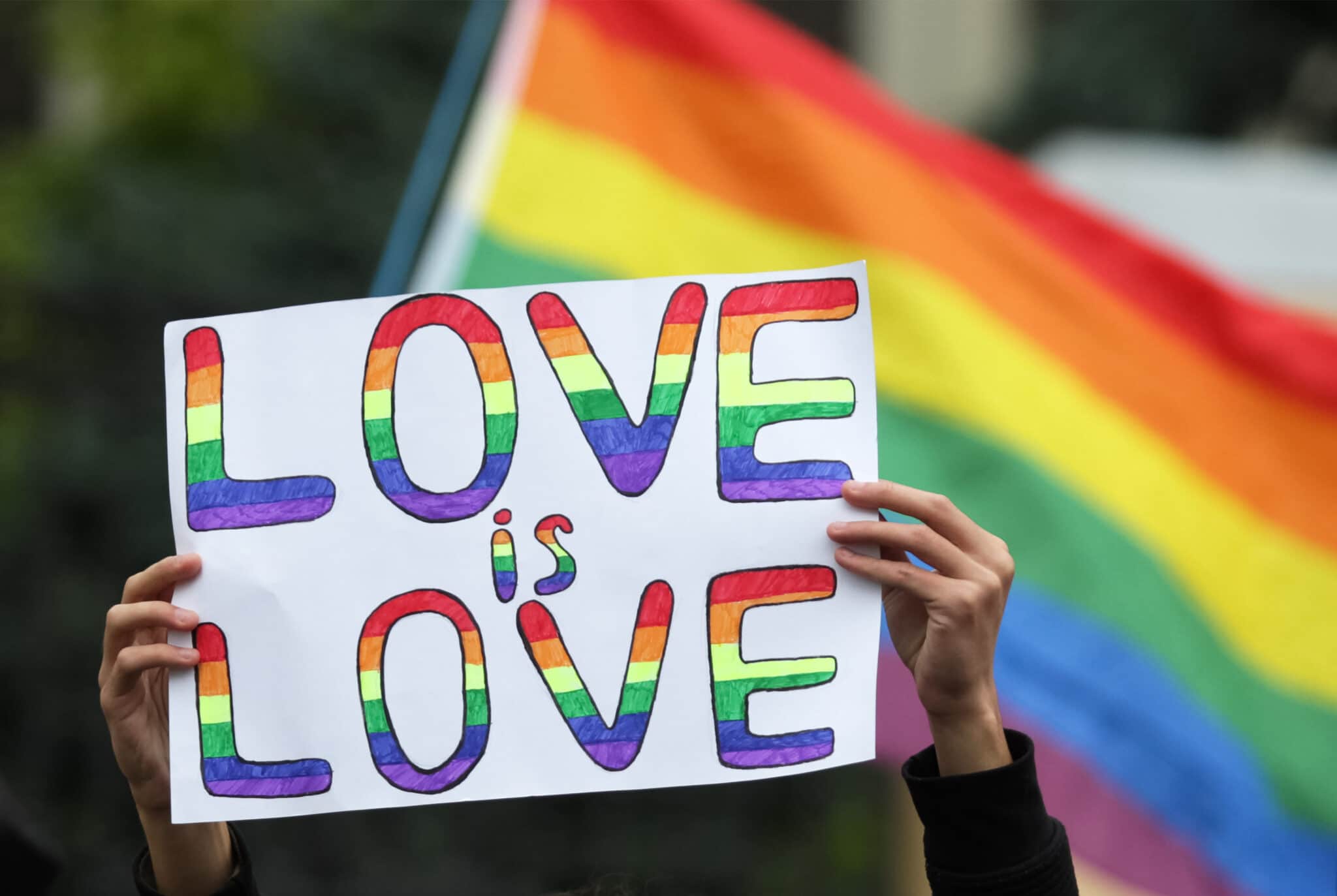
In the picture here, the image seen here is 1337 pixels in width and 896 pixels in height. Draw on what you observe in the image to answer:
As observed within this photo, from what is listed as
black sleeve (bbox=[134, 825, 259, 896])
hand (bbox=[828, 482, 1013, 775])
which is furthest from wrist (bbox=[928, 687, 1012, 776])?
black sleeve (bbox=[134, 825, 259, 896])

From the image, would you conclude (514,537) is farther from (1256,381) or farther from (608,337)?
(1256,381)

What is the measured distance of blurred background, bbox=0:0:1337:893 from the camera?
20.5 feet

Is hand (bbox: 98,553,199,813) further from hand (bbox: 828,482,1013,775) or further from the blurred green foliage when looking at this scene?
the blurred green foliage

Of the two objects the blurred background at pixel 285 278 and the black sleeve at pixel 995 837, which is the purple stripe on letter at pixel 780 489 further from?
the blurred background at pixel 285 278

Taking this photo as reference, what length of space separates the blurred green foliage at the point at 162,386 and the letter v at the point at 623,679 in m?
4.57

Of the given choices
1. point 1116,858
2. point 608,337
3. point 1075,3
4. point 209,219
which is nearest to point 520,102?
point 608,337

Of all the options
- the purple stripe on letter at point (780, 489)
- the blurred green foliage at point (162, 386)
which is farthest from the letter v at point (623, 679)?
the blurred green foliage at point (162, 386)

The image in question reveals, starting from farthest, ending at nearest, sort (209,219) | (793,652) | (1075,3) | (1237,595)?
(1075,3)
(209,219)
(1237,595)
(793,652)

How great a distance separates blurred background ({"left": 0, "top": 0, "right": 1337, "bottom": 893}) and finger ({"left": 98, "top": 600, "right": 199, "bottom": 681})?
13.9ft

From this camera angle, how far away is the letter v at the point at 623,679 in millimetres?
1582

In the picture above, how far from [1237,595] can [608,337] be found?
1712 millimetres

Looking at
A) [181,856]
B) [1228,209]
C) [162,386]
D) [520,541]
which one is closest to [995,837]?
[520,541]

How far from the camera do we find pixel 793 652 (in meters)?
1.58

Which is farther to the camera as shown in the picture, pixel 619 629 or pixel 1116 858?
pixel 1116 858
